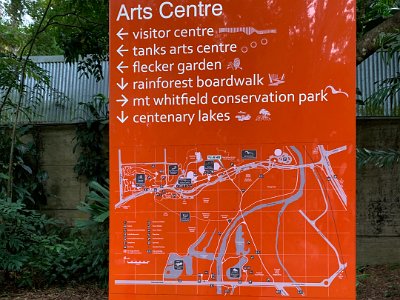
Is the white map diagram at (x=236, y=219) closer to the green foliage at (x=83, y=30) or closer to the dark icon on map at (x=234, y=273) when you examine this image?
the dark icon on map at (x=234, y=273)

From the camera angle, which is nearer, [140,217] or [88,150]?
[140,217]

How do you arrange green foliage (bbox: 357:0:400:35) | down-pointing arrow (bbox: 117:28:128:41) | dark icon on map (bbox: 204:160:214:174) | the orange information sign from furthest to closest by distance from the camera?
green foliage (bbox: 357:0:400:35) < down-pointing arrow (bbox: 117:28:128:41) < dark icon on map (bbox: 204:160:214:174) < the orange information sign

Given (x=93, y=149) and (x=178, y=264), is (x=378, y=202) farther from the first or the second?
(x=93, y=149)

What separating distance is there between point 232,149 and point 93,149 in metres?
4.52

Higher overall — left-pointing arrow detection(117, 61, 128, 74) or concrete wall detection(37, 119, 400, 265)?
left-pointing arrow detection(117, 61, 128, 74)

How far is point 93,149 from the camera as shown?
274 inches

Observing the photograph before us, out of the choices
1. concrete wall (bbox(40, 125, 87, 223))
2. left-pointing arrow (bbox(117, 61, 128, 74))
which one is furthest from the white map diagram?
concrete wall (bbox(40, 125, 87, 223))

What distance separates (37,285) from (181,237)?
390 cm

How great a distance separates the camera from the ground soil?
5410 millimetres

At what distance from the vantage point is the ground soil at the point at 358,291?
5410mm

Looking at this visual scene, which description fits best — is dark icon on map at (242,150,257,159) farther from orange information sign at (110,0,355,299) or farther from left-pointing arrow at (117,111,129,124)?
left-pointing arrow at (117,111,129,124)

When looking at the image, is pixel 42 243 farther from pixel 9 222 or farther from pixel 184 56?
pixel 184 56

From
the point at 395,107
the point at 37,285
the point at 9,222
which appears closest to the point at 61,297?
the point at 37,285

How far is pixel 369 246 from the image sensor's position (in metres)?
6.34
